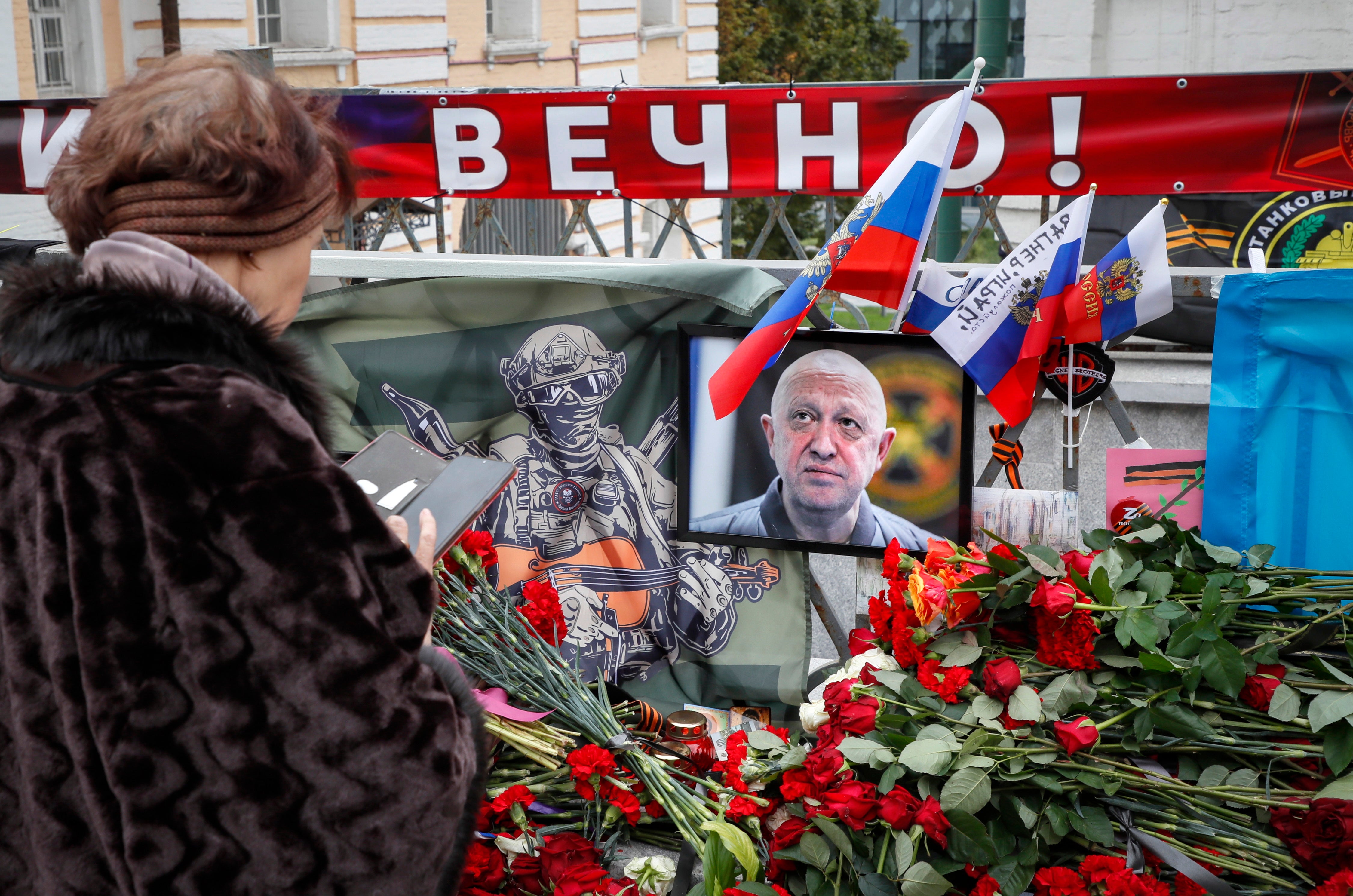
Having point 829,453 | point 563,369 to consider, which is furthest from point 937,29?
point 829,453

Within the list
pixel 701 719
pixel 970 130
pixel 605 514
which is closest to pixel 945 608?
pixel 701 719

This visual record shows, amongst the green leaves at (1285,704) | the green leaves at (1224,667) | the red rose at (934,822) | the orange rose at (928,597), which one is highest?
the orange rose at (928,597)

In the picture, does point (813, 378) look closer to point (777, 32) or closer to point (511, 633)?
point (511, 633)

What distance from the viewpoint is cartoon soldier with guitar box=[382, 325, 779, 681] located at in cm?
319

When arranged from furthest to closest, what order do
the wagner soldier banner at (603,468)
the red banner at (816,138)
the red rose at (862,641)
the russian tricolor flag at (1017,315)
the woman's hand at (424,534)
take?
1. the red banner at (816,138)
2. the wagner soldier banner at (603,468)
3. the russian tricolor flag at (1017,315)
4. the red rose at (862,641)
5. the woman's hand at (424,534)

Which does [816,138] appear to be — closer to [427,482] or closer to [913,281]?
[913,281]

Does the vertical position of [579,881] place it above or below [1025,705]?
below

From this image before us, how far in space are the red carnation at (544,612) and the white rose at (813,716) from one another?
65cm

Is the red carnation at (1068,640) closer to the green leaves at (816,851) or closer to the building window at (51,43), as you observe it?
the green leaves at (816,851)

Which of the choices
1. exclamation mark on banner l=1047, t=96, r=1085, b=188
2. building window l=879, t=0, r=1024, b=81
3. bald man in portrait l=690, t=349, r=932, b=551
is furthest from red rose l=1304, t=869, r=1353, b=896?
building window l=879, t=0, r=1024, b=81

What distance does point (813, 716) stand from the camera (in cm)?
244

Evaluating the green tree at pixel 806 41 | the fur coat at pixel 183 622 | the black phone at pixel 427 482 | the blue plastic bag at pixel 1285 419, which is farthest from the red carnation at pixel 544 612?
the green tree at pixel 806 41

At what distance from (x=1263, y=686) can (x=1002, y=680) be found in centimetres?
47

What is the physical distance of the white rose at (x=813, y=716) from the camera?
2.43 metres
